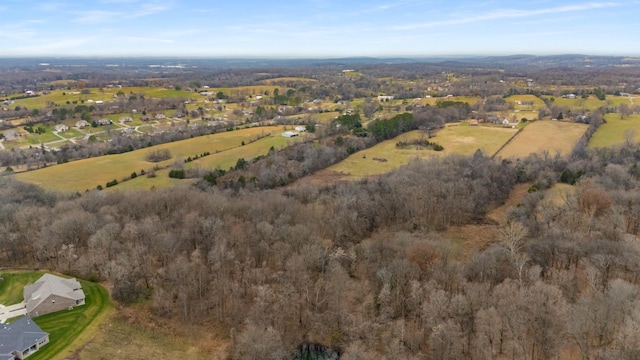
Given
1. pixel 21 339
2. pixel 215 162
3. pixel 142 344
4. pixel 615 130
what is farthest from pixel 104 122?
pixel 615 130

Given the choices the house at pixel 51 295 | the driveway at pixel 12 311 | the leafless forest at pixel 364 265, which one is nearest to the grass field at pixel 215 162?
the leafless forest at pixel 364 265

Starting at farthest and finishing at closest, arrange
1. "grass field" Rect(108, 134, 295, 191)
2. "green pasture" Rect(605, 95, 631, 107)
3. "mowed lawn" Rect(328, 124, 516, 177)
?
"green pasture" Rect(605, 95, 631, 107)
"mowed lawn" Rect(328, 124, 516, 177)
"grass field" Rect(108, 134, 295, 191)

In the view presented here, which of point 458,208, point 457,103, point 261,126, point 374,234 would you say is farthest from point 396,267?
point 457,103

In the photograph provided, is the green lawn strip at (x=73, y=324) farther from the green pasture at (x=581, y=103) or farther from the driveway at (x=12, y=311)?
the green pasture at (x=581, y=103)

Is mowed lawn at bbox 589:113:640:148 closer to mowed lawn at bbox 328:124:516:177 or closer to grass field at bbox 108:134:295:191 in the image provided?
mowed lawn at bbox 328:124:516:177

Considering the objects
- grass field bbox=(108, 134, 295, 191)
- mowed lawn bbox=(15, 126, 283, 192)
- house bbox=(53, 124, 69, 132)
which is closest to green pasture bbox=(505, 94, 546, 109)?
grass field bbox=(108, 134, 295, 191)

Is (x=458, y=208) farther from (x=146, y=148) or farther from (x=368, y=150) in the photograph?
(x=146, y=148)
